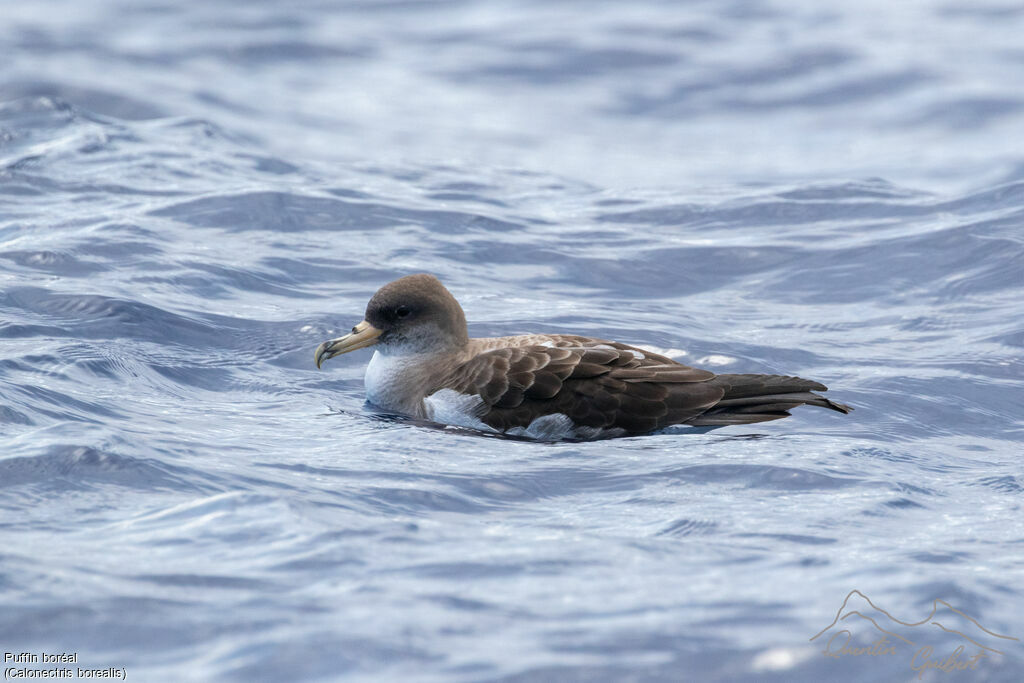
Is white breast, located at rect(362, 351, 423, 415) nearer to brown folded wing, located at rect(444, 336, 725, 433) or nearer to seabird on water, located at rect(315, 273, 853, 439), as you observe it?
seabird on water, located at rect(315, 273, 853, 439)

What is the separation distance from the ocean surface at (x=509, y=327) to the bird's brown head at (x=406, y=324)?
425 mm

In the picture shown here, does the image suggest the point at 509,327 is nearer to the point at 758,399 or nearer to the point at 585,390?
the point at 585,390

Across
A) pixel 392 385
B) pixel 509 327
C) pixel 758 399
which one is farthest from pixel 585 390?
pixel 509 327

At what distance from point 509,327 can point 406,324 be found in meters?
1.66

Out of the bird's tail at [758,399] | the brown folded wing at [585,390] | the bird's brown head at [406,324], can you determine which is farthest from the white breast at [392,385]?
the bird's tail at [758,399]

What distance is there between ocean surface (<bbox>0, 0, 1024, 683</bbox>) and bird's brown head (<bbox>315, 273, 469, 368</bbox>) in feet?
1.39

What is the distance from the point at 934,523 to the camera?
224 inches

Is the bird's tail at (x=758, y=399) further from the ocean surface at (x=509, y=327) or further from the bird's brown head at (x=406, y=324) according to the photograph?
the bird's brown head at (x=406, y=324)

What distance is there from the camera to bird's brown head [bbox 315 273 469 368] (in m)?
7.95

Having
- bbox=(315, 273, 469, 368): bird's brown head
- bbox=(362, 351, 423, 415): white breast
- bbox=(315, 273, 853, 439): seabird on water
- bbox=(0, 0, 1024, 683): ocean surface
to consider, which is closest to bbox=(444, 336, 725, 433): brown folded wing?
bbox=(315, 273, 853, 439): seabird on water

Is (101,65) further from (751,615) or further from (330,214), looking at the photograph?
(751,615)

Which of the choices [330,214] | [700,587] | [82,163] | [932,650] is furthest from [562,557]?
[82,163]

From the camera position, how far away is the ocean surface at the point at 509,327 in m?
4.58

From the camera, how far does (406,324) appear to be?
26.1 feet
